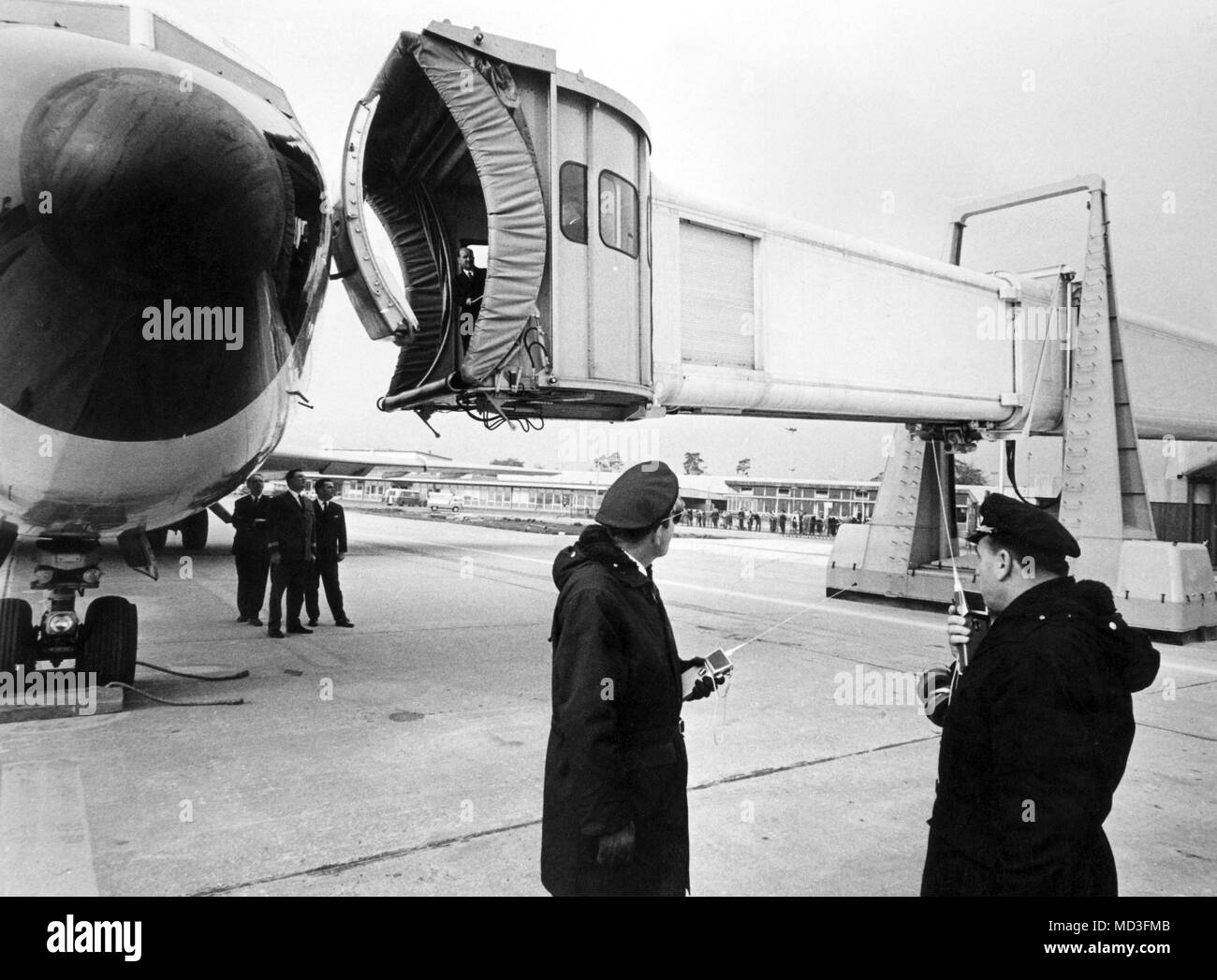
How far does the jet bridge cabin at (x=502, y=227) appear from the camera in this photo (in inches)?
197

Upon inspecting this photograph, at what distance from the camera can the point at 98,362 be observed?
346cm

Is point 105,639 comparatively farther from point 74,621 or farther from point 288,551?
point 288,551

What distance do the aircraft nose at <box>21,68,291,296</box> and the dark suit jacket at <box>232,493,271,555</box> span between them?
617 centimetres

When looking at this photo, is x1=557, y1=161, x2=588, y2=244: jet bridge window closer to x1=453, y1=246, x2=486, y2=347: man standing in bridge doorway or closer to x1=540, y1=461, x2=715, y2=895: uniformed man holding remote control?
x1=453, y1=246, x2=486, y2=347: man standing in bridge doorway

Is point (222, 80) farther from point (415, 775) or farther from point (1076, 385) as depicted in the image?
point (1076, 385)

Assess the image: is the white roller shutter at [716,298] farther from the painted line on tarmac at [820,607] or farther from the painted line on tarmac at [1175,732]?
the painted line on tarmac at [820,607]

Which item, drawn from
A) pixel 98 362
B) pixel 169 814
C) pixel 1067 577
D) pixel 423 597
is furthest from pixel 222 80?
pixel 423 597

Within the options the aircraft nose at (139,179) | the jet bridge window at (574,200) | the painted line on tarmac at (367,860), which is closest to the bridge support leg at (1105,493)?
the jet bridge window at (574,200)

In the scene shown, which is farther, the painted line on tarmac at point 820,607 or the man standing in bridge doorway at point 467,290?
the painted line on tarmac at point 820,607

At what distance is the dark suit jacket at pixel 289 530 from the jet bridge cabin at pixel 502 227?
291cm

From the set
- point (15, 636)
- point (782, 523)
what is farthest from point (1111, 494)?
point (782, 523)

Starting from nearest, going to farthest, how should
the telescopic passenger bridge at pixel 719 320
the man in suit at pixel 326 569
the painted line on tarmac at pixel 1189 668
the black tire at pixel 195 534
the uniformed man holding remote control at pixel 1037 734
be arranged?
the uniformed man holding remote control at pixel 1037 734 < the telescopic passenger bridge at pixel 719 320 < the painted line on tarmac at pixel 1189 668 < the man in suit at pixel 326 569 < the black tire at pixel 195 534

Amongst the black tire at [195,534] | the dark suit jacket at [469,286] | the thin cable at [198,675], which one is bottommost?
the thin cable at [198,675]

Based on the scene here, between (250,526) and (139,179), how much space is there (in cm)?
679
